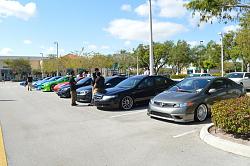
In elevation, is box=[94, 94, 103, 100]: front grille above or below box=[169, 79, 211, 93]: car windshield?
below

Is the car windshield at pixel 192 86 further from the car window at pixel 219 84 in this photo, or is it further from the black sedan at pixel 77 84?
the black sedan at pixel 77 84

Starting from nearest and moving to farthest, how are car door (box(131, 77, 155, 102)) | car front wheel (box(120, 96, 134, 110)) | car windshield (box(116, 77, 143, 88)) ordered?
car front wheel (box(120, 96, 134, 110)) < car door (box(131, 77, 155, 102)) < car windshield (box(116, 77, 143, 88))

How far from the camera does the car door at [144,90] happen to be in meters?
12.8

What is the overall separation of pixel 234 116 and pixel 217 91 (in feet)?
12.1

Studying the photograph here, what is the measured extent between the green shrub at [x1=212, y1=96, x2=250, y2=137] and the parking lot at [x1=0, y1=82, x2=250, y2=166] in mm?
593

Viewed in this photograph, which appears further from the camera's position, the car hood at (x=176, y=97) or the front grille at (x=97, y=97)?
the front grille at (x=97, y=97)

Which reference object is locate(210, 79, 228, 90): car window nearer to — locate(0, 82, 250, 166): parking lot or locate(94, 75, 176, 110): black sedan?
locate(0, 82, 250, 166): parking lot

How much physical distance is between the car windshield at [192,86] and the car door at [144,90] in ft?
8.11

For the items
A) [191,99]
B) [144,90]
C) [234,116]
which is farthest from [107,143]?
[144,90]

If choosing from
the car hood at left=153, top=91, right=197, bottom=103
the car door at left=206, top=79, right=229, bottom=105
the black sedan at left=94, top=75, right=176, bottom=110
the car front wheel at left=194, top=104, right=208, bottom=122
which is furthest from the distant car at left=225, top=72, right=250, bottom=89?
the car hood at left=153, top=91, right=197, bottom=103

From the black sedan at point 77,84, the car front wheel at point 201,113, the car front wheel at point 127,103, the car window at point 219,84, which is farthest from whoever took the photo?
the black sedan at point 77,84

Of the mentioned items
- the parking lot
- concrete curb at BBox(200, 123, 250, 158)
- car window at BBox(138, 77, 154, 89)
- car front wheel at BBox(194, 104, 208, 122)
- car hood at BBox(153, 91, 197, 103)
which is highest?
car window at BBox(138, 77, 154, 89)

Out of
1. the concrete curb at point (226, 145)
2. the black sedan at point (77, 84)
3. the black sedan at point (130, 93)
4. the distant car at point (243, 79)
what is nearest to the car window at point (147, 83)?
the black sedan at point (130, 93)

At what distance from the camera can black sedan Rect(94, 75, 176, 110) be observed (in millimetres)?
12273
